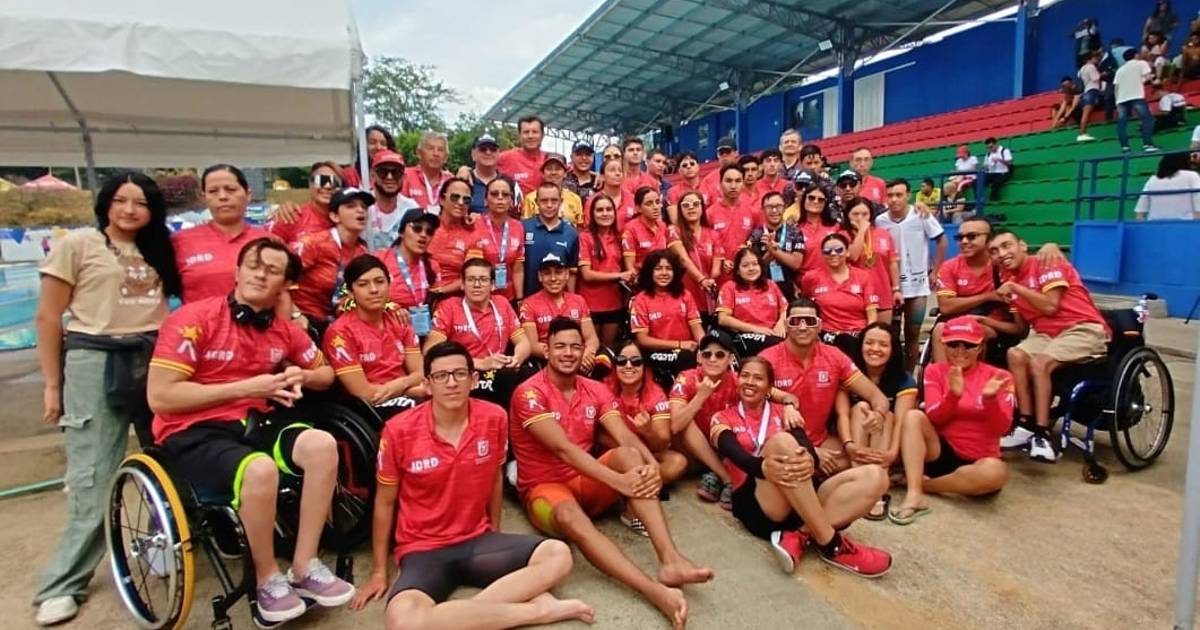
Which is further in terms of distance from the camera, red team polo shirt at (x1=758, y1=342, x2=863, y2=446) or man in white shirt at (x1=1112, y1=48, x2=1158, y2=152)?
man in white shirt at (x1=1112, y1=48, x2=1158, y2=152)

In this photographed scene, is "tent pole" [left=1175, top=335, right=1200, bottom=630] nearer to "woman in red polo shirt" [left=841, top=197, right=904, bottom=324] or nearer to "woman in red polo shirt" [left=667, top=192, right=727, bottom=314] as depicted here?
"woman in red polo shirt" [left=841, top=197, right=904, bottom=324]

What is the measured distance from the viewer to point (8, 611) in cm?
277

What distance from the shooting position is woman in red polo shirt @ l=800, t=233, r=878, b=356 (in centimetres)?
467

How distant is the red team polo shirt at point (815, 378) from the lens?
3.90 meters

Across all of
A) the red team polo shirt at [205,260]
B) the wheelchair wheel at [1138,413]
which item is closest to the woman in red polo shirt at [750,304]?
the wheelchair wheel at [1138,413]

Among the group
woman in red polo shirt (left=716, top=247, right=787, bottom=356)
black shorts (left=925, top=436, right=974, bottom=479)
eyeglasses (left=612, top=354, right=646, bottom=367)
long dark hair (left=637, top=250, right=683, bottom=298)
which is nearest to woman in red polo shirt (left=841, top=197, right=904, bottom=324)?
woman in red polo shirt (left=716, top=247, right=787, bottom=356)

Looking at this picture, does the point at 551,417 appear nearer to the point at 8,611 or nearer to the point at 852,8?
the point at 8,611

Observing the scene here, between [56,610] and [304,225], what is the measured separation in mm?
2385

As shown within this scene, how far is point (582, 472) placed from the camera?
312 centimetres

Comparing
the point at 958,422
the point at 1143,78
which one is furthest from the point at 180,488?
the point at 1143,78

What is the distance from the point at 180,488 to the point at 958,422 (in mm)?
3939

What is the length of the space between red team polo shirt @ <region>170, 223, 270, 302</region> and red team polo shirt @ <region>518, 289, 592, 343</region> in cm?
173

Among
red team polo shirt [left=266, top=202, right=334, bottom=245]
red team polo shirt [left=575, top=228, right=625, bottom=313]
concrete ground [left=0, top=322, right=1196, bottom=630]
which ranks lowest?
concrete ground [left=0, top=322, right=1196, bottom=630]

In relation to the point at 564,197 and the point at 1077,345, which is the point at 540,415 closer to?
the point at 564,197
